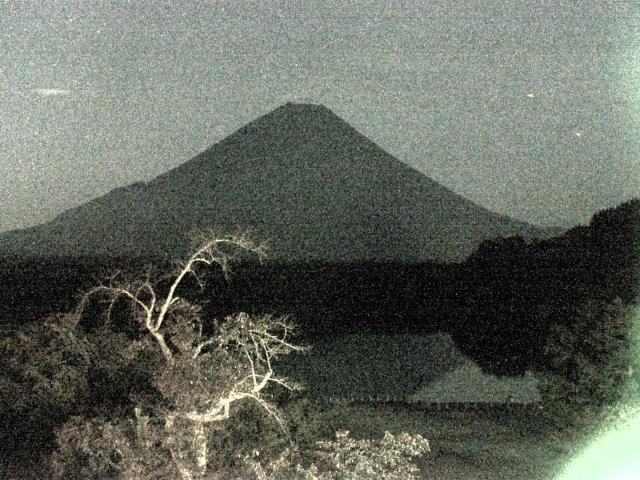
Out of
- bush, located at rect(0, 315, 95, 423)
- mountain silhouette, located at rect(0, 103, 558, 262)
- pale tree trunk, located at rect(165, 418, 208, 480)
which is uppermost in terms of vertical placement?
bush, located at rect(0, 315, 95, 423)

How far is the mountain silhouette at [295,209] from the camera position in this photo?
90375 mm

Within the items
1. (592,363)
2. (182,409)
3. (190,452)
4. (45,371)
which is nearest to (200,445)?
(190,452)

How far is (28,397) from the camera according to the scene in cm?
868

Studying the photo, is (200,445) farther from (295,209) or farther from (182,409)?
(295,209)

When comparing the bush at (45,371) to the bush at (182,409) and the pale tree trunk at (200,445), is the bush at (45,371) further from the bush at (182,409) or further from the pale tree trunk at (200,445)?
the pale tree trunk at (200,445)

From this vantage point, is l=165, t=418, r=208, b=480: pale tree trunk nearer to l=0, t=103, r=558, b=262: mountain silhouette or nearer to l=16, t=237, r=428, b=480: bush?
l=16, t=237, r=428, b=480: bush

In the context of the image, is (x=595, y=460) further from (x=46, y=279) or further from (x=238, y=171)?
(x=238, y=171)

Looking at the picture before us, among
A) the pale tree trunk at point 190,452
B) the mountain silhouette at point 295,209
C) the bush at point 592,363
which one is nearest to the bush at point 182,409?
the pale tree trunk at point 190,452

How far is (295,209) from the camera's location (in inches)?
3944

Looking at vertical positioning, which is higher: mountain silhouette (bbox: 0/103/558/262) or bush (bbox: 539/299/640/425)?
bush (bbox: 539/299/640/425)

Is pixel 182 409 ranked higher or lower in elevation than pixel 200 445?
higher

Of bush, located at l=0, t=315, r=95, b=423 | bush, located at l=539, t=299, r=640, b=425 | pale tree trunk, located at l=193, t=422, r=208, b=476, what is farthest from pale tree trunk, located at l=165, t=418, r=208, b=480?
bush, located at l=539, t=299, r=640, b=425

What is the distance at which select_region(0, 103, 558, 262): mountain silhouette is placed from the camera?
3558 inches

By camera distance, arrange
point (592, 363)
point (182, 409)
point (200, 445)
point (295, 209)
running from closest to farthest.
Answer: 1. point (182, 409)
2. point (200, 445)
3. point (592, 363)
4. point (295, 209)
